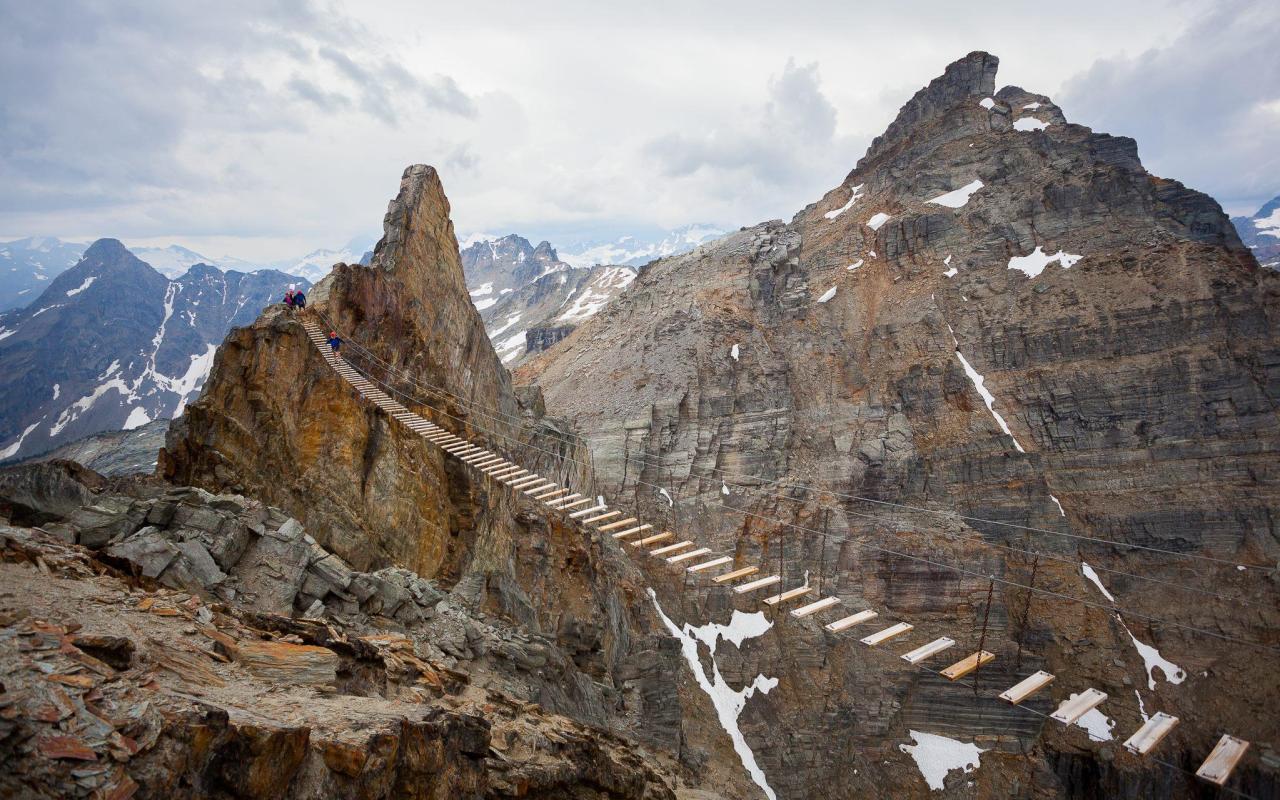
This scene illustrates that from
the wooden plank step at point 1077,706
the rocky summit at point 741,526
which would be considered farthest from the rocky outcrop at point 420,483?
the wooden plank step at point 1077,706

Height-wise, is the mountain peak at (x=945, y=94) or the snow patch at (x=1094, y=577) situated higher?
the mountain peak at (x=945, y=94)

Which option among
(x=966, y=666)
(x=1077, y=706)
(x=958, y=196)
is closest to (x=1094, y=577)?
(x=958, y=196)

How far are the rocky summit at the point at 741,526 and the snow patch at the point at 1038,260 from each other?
0.91 m

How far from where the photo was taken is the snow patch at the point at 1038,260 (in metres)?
62.1

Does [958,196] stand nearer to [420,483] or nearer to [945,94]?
[945,94]

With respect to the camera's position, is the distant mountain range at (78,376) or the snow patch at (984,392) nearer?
the snow patch at (984,392)

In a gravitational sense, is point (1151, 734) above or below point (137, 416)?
above

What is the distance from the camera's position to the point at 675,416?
5666 cm

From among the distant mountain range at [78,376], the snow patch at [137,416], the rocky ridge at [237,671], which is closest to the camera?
the rocky ridge at [237,671]

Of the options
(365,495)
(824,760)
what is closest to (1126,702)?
(824,760)

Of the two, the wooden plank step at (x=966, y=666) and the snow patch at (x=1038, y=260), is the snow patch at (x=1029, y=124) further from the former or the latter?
the wooden plank step at (x=966, y=666)

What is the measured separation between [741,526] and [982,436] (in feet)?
78.7

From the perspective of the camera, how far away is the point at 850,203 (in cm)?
8138

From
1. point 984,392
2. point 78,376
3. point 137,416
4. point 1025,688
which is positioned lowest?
point 137,416
